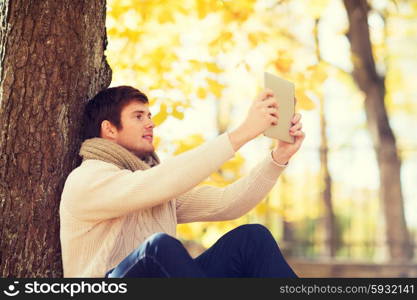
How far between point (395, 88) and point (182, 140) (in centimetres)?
767

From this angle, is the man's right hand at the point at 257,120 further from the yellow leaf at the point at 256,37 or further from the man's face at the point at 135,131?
the yellow leaf at the point at 256,37

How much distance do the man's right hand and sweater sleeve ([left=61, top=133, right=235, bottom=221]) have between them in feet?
0.15

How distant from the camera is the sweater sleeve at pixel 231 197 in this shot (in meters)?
3.23

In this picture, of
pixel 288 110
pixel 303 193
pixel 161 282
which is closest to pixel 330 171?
pixel 303 193

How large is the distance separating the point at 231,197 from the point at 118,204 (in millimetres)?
740

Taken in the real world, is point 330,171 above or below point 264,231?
above

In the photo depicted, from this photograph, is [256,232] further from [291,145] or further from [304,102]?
[304,102]

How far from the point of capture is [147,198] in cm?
266

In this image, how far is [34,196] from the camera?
2930 millimetres

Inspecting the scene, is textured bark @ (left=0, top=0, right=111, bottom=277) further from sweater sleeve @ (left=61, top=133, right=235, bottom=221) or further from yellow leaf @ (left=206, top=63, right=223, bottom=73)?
yellow leaf @ (left=206, top=63, right=223, bottom=73)

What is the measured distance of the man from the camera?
266 centimetres

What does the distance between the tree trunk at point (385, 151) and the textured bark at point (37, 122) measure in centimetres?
581

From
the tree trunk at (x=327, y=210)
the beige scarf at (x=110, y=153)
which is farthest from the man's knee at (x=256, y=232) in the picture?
the tree trunk at (x=327, y=210)

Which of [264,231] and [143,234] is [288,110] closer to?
[264,231]
